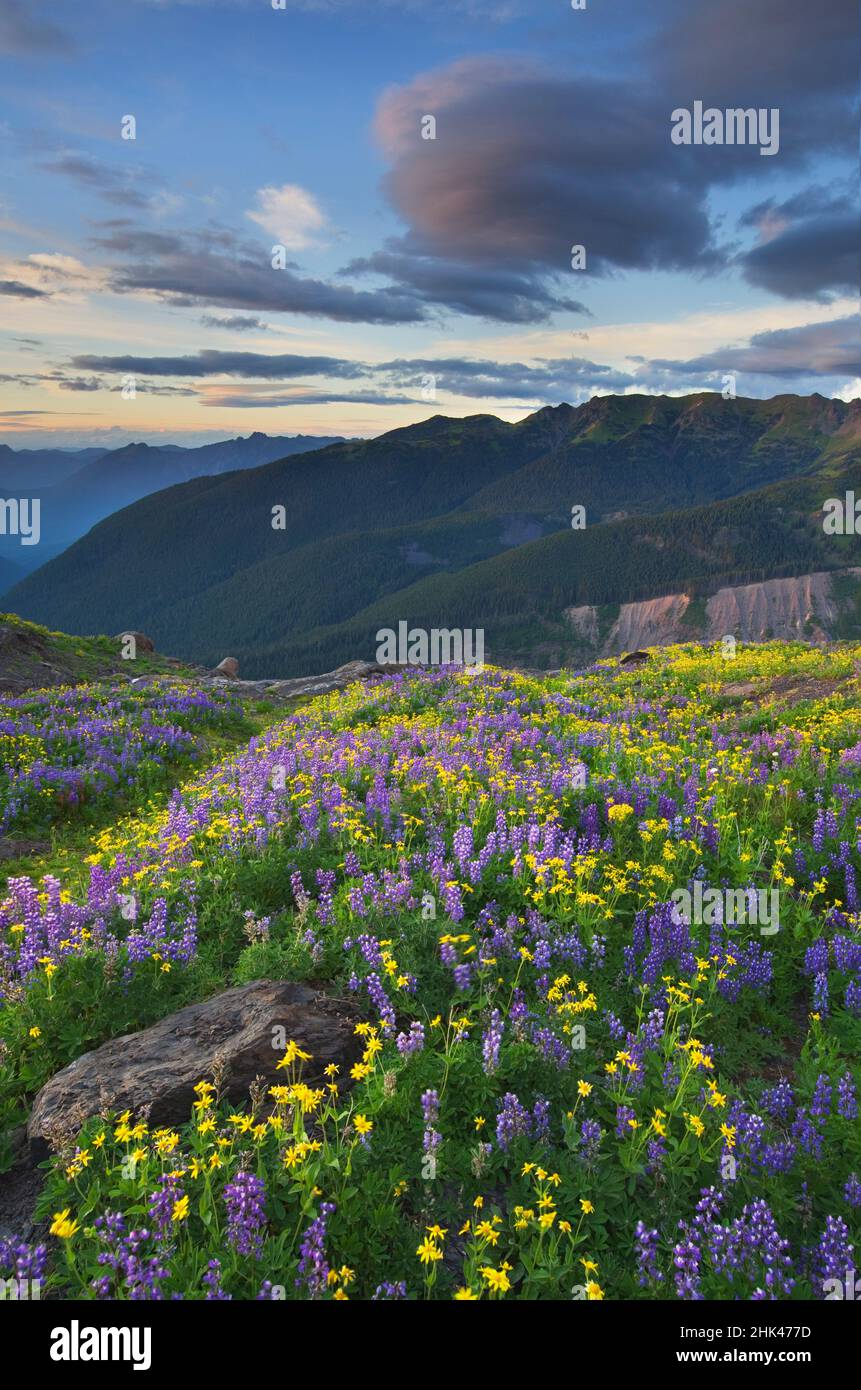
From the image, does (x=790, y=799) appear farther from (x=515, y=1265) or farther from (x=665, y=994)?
(x=515, y=1265)

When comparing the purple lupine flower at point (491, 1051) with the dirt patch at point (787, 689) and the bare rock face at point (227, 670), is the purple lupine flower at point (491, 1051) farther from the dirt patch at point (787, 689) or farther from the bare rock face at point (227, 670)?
the bare rock face at point (227, 670)

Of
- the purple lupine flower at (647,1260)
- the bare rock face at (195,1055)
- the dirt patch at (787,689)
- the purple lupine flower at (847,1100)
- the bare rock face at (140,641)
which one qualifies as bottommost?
the purple lupine flower at (647,1260)

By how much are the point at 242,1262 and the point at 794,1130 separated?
392cm

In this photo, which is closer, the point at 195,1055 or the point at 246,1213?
the point at 246,1213

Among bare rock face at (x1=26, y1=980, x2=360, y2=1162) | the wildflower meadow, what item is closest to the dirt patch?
the wildflower meadow

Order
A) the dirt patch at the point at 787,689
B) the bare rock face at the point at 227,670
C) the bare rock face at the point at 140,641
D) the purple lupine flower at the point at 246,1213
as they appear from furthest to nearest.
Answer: the bare rock face at the point at 140,641
the bare rock face at the point at 227,670
the dirt patch at the point at 787,689
the purple lupine flower at the point at 246,1213

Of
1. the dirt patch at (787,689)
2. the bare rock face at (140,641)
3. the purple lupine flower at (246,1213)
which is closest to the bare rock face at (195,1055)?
the purple lupine flower at (246,1213)

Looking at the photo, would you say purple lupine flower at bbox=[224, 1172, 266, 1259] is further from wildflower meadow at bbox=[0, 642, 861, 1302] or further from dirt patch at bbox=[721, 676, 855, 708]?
dirt patch at bbox=[721, 676, 855, 708]

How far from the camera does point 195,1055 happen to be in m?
5.58

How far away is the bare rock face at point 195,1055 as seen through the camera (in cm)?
518

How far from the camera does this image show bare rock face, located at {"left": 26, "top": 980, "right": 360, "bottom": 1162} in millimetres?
5180

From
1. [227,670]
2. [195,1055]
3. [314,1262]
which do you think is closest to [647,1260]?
[314,1262]

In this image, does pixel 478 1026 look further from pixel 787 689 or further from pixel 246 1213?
pixel 787 689

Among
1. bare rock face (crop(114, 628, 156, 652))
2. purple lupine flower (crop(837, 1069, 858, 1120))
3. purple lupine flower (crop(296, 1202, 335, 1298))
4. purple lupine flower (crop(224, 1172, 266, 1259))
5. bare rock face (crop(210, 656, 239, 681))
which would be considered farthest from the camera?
bare rock face (crop(114, 628, 156, 652))
